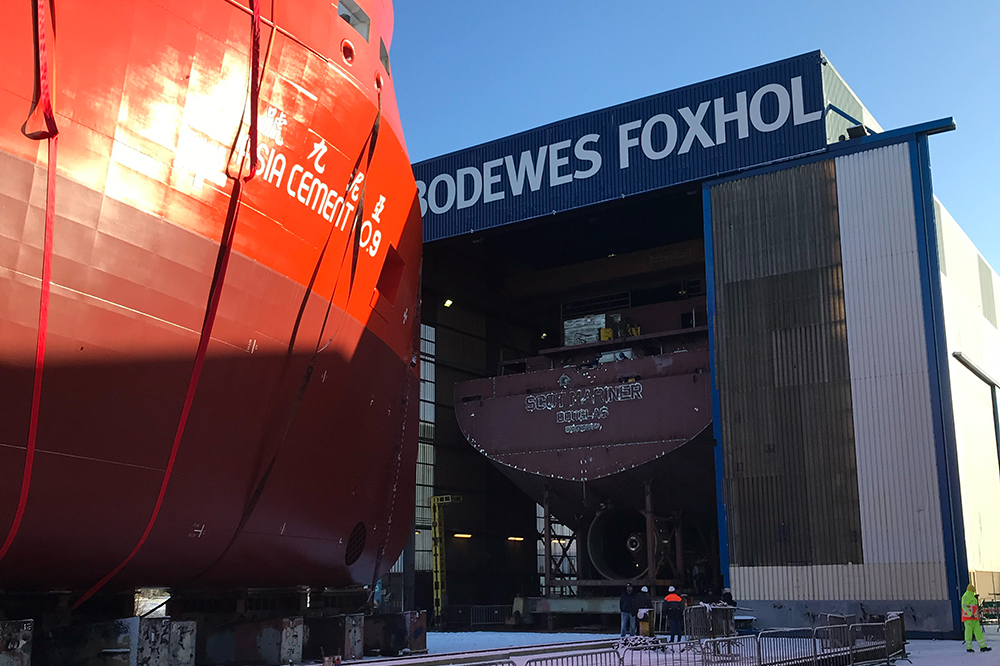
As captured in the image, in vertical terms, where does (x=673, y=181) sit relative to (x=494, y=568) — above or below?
above

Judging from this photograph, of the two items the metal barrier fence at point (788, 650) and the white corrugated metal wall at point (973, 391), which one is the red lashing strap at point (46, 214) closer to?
the metal barrier fence at point (788, 650)

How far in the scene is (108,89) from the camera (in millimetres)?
10641

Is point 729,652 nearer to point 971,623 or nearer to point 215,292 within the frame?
point 971,623

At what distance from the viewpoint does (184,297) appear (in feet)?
37.9

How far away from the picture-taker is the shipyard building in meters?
23.2

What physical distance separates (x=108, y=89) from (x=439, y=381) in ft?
84.8

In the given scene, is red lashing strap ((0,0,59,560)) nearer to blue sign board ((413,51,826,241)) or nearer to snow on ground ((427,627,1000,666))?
snow on ground ((427,627,1000,666))

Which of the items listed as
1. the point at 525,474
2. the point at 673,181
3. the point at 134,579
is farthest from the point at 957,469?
the point at 134,579

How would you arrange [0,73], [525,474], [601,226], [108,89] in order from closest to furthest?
1. [0,73]
2. [108,89]
3. [525,474]
4. [601,226]

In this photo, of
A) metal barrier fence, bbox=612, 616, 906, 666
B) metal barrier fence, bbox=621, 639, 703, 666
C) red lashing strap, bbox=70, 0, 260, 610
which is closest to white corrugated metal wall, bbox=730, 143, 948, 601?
metal barrier fence, bbox=612, 616, 906, 666

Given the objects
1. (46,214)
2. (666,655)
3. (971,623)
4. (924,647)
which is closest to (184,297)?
(46,214)

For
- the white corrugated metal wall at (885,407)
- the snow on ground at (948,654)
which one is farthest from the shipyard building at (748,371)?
the snow on ground at (948,654)

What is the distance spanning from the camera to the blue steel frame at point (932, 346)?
2222cm

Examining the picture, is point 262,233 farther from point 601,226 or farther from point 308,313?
point 601,226
